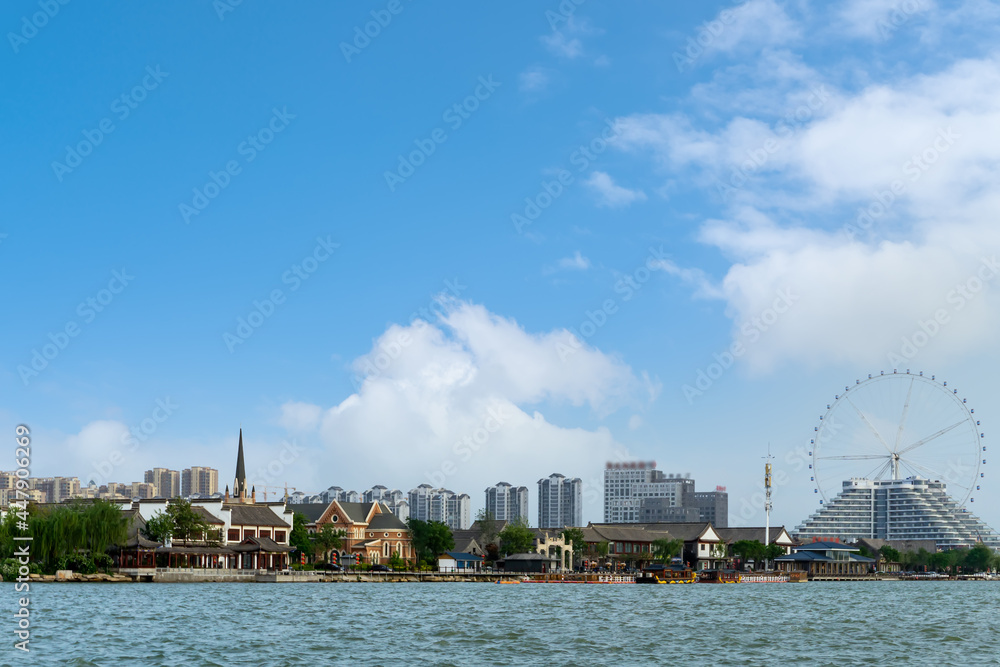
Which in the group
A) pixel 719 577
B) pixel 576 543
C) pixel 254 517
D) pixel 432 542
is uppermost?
pixel 254 517

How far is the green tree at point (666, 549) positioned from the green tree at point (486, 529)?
2311 cm

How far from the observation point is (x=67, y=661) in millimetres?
34031

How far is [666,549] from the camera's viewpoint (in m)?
153

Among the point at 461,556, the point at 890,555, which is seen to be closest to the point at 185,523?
the point at 461,556

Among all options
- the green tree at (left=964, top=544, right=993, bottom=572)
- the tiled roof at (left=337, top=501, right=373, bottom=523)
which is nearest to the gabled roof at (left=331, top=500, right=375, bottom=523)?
the tiled roof at (left=337, top=501, right=373, bottom=523)

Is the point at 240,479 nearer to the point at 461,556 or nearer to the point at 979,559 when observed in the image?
the point at 461,556

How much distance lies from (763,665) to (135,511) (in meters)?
86.0

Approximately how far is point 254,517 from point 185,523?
17767mm

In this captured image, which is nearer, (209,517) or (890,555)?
(209,517)

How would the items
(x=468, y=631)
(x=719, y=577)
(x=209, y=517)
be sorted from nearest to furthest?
1. (x=468, y=631)
2. (x=209, y=517)
3. (x=719, y=577)

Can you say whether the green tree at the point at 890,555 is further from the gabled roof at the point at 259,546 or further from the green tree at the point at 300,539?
the gabled roof at the point at 259,546

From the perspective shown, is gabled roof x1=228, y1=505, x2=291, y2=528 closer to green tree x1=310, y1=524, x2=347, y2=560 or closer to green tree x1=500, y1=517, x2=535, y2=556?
green tree x1=310, y1=524, x2=347, y2=560

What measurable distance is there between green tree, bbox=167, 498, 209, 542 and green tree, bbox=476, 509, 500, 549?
1821 inches

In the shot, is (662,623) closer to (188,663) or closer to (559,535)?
(188,663)
